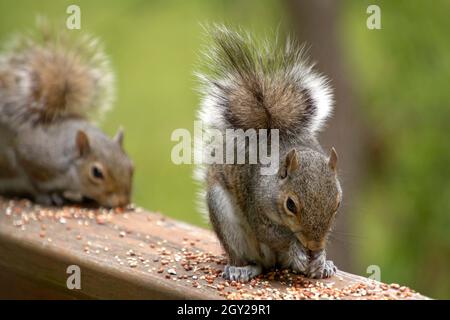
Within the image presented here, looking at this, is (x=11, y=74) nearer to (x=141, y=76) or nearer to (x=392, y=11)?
(x=392, y=11)

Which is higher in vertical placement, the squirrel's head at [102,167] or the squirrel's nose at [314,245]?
the squirrel's head at [102,167]

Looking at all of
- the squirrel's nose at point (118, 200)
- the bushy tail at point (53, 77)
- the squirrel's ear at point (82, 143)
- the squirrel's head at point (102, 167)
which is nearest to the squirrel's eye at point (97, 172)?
the squirrel's head at point (102, 167)

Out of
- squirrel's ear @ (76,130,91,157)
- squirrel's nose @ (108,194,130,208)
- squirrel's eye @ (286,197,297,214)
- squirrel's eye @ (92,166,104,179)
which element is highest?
squirrel's ear @ (76,130,91,157)

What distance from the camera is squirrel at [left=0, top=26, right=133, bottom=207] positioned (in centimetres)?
383

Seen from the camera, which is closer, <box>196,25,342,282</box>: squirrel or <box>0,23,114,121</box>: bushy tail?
<box>196,25,342,282</box>: squirrel

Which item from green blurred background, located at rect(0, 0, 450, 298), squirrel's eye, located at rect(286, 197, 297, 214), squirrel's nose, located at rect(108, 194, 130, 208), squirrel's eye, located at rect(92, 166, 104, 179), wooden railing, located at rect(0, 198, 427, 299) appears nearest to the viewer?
wooden railing, located at rect(0, 198, 427, 299)

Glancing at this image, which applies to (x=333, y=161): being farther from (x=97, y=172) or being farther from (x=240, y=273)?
(x=97, y=172)

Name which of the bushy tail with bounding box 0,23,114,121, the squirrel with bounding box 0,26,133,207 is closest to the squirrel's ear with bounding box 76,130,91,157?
the squirrel with bounding box 0,26,133,207

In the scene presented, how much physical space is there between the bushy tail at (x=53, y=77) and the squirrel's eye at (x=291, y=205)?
6.18 ft

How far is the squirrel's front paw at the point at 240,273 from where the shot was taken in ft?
7.64

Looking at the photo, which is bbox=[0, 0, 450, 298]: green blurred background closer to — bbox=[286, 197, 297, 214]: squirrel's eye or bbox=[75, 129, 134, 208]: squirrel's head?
bbox=[75, 129, 134, 208]: squirrel's head

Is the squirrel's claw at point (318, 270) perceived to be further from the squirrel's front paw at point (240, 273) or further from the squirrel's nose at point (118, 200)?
the squirrel's nose at point (118, 200)

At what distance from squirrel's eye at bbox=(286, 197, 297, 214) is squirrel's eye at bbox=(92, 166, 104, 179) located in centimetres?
163

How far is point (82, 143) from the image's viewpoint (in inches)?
152
